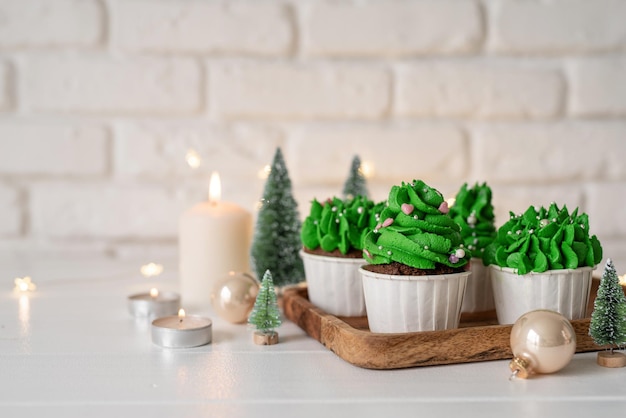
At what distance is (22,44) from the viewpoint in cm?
152

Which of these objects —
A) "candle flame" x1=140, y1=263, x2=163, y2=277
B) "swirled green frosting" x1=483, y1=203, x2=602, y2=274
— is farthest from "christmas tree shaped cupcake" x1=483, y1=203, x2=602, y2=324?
"candle flame" x1=140, y1=263, x2=163, y2=277

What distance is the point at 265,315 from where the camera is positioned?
83 centimetres

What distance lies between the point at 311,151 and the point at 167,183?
32cm

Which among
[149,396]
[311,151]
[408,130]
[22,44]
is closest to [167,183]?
[311,151]

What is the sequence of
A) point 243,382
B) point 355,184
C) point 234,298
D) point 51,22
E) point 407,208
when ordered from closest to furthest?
point 243,382 < point 407,208 < point 234,298 < point 355,184 < point 51,22

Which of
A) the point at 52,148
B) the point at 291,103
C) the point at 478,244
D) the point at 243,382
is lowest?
the point at 243,382

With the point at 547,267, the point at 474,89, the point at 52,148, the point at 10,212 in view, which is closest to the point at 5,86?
the point at 52,148

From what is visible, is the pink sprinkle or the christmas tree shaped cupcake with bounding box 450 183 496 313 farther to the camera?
the christmas tree shaped cupcake with bounding box 450 183 496 313

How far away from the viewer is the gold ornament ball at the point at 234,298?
924mm

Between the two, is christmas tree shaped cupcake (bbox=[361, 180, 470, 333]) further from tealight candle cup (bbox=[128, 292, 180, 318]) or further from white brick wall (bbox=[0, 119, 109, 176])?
white brick wall (bbox=[0, 119, 109, 176])

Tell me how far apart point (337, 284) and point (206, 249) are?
0.79 feet

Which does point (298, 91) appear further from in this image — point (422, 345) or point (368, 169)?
point (422, 345)

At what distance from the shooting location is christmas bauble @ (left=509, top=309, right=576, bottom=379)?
0.69 metres

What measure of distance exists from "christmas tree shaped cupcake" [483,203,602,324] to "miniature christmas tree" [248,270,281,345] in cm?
27
